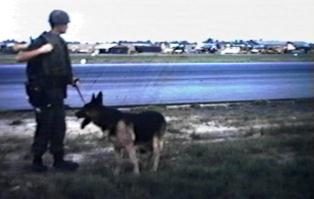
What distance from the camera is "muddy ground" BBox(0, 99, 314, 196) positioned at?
3.47 meters

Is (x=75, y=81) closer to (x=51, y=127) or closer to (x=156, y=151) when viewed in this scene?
(x=51, y=127)

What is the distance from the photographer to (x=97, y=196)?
11.4 feet

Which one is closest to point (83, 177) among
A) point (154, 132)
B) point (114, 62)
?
point (154, 132)

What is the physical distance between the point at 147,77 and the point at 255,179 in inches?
37.8

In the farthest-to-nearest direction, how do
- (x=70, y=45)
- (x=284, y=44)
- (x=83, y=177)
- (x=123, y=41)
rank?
(x=83, y=177) → (x=70, y=45) → (x=284, y=44) → (x=123, y=41)

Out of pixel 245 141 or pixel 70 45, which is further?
pixel 245 141

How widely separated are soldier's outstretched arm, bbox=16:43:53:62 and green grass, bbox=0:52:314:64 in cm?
12

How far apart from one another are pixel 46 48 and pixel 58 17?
2.35ft

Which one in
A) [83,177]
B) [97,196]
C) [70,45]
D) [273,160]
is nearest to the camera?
[70,45]

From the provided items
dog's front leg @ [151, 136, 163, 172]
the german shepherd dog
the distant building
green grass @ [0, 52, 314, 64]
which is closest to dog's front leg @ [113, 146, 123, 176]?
the german shepherd dog

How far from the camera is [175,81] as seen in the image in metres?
3.37

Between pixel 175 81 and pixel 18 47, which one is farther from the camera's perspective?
pixel 175 81

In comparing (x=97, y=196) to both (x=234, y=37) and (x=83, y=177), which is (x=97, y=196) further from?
(x=234, y=37)

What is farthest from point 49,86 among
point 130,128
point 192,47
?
point 192,47
